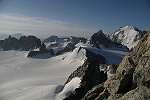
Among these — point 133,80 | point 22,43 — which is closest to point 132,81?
point 133,80

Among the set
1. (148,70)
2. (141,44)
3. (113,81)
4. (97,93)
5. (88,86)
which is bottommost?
(88,86)

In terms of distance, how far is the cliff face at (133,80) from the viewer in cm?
1255

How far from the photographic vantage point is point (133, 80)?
556 inches

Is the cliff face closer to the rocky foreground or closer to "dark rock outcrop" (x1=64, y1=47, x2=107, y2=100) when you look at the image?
the rocky foreground

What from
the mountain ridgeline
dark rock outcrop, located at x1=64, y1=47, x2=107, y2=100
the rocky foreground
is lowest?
the mountain ridgeline

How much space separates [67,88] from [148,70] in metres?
27.4

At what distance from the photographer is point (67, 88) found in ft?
129

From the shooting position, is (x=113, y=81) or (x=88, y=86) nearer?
(x=113, y=81)

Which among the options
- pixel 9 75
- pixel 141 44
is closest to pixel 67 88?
pixel 141 44

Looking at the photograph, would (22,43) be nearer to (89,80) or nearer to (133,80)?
(89,80)

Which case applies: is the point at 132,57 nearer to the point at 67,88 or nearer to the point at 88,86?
the point at 88,86

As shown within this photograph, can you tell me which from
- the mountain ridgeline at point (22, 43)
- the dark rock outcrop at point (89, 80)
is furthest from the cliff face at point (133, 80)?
the mountain ridgeline at point (22, 43)

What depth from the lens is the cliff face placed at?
12.5 meters

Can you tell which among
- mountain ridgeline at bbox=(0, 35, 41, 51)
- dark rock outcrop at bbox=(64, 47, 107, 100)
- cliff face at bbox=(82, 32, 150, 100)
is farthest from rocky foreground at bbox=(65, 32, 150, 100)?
mountain ridgeline at bbox=(0, 35, 41, 51)
